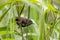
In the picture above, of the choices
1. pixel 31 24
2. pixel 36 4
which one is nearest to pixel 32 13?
pixel 31 24

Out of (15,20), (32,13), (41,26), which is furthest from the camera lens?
(32,13)

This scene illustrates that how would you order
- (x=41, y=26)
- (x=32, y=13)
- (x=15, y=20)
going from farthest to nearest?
(x=32, y=13), (x=15, y=20), (x=41, y=26)

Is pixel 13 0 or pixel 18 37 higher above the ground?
pixel 13 0

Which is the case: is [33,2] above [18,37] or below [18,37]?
above

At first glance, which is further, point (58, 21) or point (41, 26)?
point (58, 21)

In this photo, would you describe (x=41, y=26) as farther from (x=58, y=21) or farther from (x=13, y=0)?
(x=58, y=21)

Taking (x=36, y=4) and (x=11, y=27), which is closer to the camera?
(x=36, y=4)

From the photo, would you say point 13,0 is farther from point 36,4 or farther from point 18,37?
point 18,37

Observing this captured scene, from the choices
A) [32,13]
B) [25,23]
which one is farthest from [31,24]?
[32,13]

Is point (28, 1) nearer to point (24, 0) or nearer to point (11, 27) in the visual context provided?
point (24, 0)
